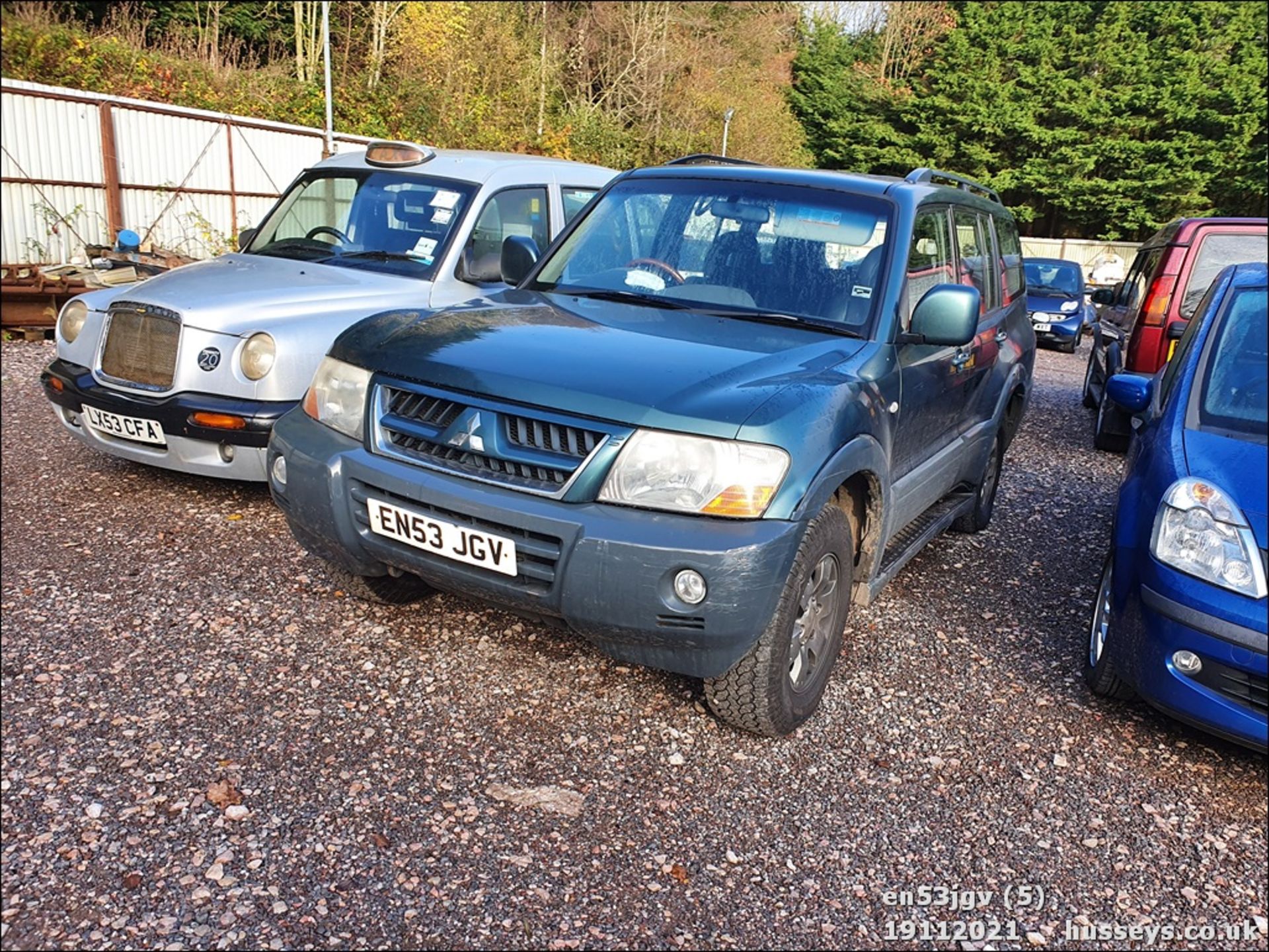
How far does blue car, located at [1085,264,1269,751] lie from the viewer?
2887 millimetres

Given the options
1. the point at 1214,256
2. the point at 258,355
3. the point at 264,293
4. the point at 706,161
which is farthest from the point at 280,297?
the point at 1214,256

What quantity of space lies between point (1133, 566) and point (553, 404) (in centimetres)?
203

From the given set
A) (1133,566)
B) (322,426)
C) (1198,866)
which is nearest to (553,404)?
(322,426)

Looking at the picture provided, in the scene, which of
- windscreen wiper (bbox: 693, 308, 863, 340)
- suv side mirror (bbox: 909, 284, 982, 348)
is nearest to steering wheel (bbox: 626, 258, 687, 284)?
windscreen wiper (bbox: 693, 308, 863, 340)

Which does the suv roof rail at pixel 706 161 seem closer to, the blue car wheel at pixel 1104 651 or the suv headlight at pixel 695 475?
the suv headlight at pixel 695 475

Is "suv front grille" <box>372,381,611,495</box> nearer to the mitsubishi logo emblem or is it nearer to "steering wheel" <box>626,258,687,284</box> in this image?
the mitsubishi logo emblem

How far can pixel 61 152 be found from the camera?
38.8ft

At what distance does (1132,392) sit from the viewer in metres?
4.27

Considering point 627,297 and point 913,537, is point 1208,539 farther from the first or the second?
point 627,297

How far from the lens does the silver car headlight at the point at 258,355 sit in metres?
4.62

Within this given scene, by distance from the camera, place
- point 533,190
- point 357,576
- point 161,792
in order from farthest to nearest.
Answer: point 533,190 < point 357,576 < point 161,792

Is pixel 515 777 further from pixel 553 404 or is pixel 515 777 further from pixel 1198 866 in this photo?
pixel 1198 866

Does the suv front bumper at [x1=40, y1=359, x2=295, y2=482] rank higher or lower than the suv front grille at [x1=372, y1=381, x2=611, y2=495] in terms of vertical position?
lower

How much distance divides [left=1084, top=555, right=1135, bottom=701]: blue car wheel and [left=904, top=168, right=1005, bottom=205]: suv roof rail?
71.4 inches
